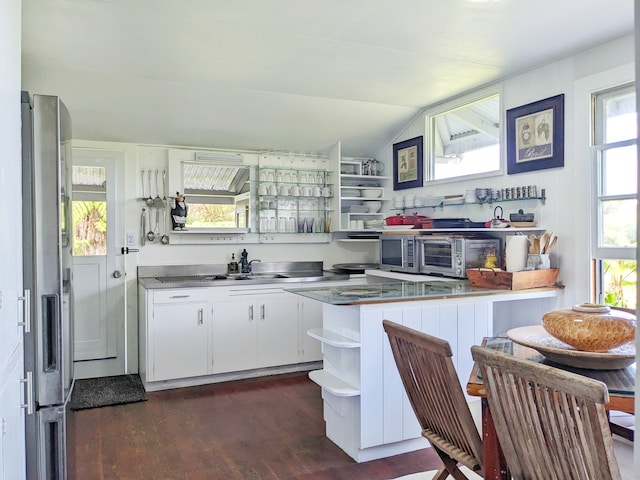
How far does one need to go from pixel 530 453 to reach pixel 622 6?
7.77 ft

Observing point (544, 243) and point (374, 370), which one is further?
point (544, 243)

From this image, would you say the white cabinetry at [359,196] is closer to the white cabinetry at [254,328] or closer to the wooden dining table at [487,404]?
the white cabinetry at [254,328]

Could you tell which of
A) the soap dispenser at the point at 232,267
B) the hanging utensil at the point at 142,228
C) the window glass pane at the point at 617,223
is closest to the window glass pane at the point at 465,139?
the window glass pane at the point at 617,223

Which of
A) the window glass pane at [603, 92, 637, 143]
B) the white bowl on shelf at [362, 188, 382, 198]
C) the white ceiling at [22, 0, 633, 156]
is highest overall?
the white ceiling at [22, 0, 633, 156]

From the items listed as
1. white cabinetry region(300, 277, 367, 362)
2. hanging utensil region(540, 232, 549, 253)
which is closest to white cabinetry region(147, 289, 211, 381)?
white cabinetry region(300, 277, 367, 362)

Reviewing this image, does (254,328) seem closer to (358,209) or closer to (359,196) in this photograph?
(358,209)

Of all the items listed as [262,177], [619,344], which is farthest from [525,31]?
[262,177]

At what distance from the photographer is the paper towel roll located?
3.32 metres

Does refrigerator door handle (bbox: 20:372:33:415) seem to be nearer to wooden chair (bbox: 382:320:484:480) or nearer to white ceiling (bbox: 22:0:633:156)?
wooden chair (bbox: 382:320:484:480)

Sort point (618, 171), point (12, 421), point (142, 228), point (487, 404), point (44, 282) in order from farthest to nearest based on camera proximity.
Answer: point (142, 228), point (618, 171), point (44, 282), point (487, 404), point (12, 421)

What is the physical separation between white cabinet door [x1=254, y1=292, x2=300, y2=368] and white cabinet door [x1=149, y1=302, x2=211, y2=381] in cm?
47

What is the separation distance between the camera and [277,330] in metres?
4.38

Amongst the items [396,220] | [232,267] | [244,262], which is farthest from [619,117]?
[232,267]

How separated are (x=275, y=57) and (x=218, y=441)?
98.6 inches
